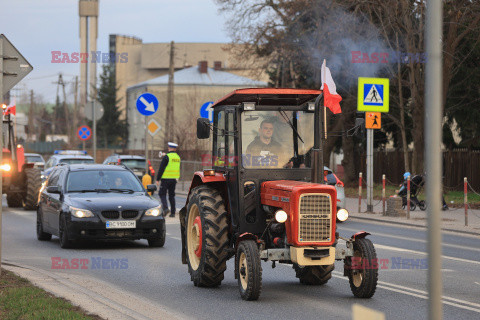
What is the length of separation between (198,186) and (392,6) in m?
21.2

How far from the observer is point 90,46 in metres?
112

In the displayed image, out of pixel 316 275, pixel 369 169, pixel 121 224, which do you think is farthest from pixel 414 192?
pixel 316 275

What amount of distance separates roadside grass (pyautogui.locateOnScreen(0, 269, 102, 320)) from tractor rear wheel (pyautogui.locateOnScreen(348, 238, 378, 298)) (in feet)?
9.73

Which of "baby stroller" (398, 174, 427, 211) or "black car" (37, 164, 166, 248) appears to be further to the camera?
"baby stroller" (398, 174, 427, 211)

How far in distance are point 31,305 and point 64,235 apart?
699 cm

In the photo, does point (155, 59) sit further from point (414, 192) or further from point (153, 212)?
point (153, 212)

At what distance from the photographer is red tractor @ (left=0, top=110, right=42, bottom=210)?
26250 millimetres

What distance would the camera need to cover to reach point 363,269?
976 centimetres

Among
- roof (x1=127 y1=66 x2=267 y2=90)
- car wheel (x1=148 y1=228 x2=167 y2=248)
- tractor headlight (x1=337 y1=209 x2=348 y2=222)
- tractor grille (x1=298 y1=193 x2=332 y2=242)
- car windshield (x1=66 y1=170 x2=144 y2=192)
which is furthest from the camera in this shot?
roof (x1=127 y1=66 x2=267 y2=90)

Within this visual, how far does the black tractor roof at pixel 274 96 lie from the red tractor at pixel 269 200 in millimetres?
11

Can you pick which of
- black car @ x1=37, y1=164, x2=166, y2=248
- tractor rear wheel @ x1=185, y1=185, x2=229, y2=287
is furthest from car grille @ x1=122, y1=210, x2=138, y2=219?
tractor rear wheel @ x1=185, y1=185, x2=229, y2=287

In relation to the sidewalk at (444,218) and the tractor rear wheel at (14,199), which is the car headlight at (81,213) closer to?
the sidewalk at (444,218)

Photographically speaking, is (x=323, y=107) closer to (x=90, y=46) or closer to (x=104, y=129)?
(x=104, y=129)

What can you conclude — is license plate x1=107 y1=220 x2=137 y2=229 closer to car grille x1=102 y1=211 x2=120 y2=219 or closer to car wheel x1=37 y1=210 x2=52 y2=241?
car grille x1=102 y1=211 x2=120 y2=219
